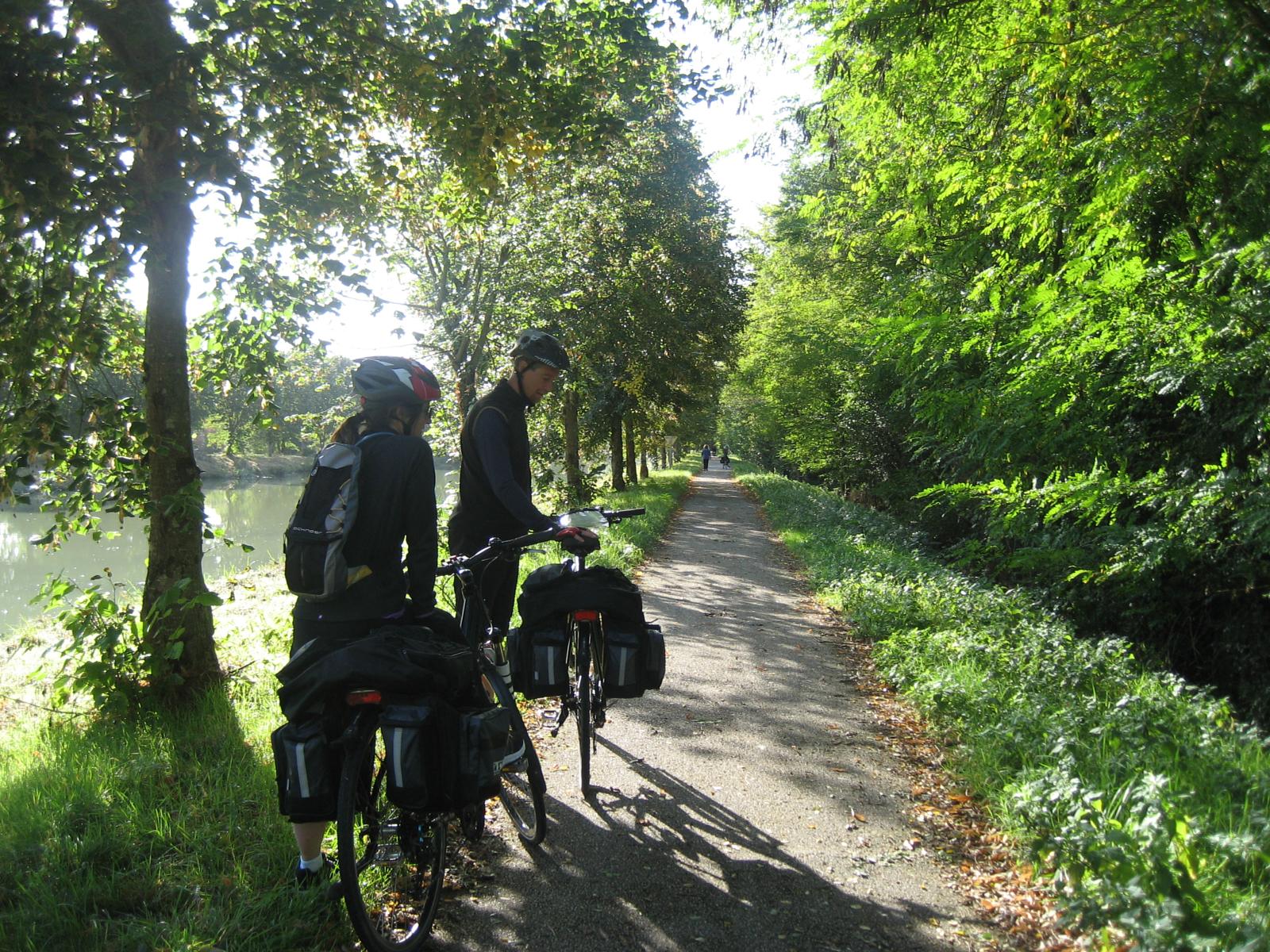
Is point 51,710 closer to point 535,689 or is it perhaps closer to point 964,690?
point 535,689

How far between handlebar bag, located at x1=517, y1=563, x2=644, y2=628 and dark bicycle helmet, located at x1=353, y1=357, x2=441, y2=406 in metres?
1.12

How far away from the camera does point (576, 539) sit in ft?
11.6

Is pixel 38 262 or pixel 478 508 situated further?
pixel 38 262

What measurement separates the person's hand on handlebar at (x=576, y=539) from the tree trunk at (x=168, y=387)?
2.31 m

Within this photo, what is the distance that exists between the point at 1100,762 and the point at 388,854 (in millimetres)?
3137

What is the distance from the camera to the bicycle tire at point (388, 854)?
252 centimetres

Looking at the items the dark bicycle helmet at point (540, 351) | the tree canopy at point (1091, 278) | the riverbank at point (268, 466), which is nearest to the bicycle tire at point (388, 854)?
the dark bicycle helmet at point (540, 351)

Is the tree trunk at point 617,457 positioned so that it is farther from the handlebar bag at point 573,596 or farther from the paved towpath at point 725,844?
the handlebar bag at point 573,596

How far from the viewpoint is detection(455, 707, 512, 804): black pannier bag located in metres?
2.51

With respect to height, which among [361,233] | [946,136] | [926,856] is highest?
[946,136]

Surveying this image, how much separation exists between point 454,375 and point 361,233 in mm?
6566

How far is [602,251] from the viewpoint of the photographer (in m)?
15.3

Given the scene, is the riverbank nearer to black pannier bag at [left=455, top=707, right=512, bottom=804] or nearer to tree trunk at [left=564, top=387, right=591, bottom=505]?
tree trunk at [left=564, top=387, right=591, bottom=505]

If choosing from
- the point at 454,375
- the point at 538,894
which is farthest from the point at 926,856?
the point at 454,375
